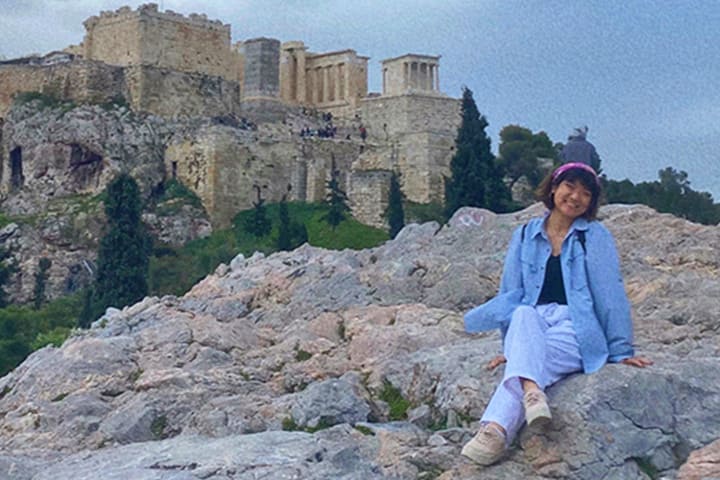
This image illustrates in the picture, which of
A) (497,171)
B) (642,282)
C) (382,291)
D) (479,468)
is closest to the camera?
(479,468)

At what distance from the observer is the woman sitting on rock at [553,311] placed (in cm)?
720

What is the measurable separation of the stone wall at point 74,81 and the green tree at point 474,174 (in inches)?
415

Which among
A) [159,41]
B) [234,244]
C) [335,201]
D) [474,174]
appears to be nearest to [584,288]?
[474,174]

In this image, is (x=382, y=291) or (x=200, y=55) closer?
(x=382, y=291)

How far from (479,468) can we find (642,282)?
11.4 feet

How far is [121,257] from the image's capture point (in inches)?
1107

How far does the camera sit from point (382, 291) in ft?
37.2

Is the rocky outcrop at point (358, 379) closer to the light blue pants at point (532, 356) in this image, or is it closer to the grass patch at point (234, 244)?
the light blue pants at point (532, 356)

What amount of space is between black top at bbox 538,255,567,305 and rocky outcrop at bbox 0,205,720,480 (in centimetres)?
45

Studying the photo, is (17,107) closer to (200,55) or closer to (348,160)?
(200,55)

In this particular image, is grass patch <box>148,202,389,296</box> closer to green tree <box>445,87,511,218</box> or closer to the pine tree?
the pine tree

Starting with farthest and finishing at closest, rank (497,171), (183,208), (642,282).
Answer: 1. (183,208)
2. (497,171)
3. (642,282)

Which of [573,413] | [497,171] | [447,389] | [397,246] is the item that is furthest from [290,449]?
[497,171]

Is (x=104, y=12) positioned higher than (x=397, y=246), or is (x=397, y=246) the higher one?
(x=104, y=12)
